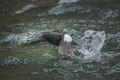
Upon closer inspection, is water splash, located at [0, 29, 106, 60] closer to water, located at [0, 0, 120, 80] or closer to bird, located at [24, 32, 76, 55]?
water, located at [0, 0, 120, 80]

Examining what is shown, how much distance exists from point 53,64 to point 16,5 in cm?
577

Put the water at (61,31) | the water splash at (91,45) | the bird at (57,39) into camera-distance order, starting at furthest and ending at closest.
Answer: the water splash at (91,45), the bird at (57,39), the water at (61,31)

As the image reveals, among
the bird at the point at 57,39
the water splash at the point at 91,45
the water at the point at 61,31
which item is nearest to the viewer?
the water at the point at 61,31

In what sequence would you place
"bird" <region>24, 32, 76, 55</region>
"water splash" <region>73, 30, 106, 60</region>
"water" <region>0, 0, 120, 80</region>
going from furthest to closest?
"water splash" <region>73, 30, 106, 60</region> < "bird" <region>24, 32, 76, 55</region> < "water" <region>0, 0, 120, 80</region>

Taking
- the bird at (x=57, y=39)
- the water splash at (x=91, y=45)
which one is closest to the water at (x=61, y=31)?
the water splash at (x=91, y=45)

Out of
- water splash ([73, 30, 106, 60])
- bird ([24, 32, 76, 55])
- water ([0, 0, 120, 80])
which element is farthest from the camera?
water splash ([73, 30, 106, 60])

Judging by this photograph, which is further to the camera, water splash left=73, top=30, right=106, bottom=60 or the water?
water splash left=73, top=30, right=106, bottom=60

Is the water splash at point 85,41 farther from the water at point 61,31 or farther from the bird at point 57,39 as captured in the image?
the bird at point 57,39

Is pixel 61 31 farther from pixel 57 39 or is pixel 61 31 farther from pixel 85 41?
pixel 57 39

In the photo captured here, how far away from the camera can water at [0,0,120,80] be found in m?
7.07

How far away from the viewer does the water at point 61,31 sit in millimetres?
7070

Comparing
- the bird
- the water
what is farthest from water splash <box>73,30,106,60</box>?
the bird

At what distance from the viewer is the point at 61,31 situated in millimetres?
9586

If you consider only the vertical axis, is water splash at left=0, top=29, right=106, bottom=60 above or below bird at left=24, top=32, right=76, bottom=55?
below
